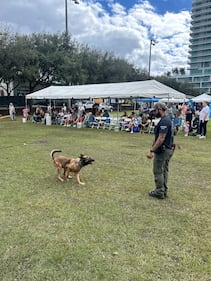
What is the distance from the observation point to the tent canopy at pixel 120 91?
13.2 metres

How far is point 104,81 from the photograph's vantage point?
36.0 m

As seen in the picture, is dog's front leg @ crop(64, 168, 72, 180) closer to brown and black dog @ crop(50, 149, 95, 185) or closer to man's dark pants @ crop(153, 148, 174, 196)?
brown and black dog @ crop(50, 149, 95, 185)

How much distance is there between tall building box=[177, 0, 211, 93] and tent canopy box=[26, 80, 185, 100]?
9438cm

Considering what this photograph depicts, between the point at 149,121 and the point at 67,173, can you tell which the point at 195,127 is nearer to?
the point at 149,121

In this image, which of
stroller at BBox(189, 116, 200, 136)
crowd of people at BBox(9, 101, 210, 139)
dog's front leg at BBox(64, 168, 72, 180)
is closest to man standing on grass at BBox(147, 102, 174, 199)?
dog's front leg at BBox(64, 168, 72, 180)

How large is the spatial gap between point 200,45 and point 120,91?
372 feet

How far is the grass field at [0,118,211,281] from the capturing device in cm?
268

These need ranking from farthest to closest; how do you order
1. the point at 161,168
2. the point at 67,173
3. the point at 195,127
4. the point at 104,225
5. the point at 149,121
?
the point at 149,121 < the point at 195,127 < the point at 67,173 < the point at 161,168 < the point at 104,225

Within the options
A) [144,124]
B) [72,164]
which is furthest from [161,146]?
[144,124]

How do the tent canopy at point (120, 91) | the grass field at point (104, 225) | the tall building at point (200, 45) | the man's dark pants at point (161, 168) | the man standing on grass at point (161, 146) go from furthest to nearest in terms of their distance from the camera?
the tall building at point (200, 45) < the tent canopy at point (120, 91) < the man's dark pants at point (161, 168) < the man standing on grass at point (161, 146) < the grass field at point (104, 225)

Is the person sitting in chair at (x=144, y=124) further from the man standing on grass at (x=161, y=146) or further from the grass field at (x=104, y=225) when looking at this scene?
the man standing on grass at (x=161, y=146)

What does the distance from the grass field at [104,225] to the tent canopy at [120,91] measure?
7.06m

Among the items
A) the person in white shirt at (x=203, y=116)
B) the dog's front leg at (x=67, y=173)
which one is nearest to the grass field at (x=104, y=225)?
the dog's front leg at (x=67, y=173)

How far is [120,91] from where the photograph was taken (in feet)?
47.4
